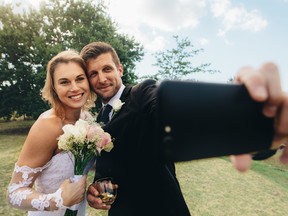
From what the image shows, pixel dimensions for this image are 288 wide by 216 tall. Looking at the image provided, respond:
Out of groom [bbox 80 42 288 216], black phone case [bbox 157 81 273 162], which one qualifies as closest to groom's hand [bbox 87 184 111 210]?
groom [bbox 80 42 288 216]

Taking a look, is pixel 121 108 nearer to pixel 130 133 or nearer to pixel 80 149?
pixel 130 133

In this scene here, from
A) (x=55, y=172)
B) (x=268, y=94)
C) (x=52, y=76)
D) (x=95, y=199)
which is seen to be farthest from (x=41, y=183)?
(x=268, y=94)

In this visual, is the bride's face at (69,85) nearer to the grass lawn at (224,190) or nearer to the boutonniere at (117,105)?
the boutonniere at (117,105)

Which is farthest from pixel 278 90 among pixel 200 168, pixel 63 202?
pixel 200 168

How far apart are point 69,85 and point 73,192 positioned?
112 centimetres

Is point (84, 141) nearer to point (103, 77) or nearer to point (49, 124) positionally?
point (49, 124)

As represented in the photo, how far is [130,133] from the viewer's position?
2.58 metres

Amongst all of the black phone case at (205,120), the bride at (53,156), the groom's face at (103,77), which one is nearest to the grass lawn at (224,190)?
the bride at (53,156)

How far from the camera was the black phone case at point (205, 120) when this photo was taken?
3.16ft

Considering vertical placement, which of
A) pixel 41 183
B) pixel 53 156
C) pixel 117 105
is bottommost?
pixel 41 183

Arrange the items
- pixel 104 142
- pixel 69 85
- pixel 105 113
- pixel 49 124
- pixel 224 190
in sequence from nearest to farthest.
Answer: pixel 104 142 < pixel 49 124 < pixel 69 85 < pixel 105 113 < pixel 224 190

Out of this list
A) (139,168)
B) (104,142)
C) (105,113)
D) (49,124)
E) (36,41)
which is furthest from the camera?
(36,41)

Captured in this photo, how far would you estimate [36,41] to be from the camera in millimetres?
24703

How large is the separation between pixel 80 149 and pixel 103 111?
0.82 m
